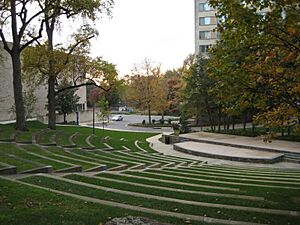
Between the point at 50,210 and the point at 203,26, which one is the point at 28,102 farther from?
the point at 50,210

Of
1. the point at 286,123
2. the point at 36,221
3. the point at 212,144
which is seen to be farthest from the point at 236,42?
the point at 212,144

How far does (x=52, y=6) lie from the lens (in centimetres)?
2316

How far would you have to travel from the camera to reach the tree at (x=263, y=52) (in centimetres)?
773

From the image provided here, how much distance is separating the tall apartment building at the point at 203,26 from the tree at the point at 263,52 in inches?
2165

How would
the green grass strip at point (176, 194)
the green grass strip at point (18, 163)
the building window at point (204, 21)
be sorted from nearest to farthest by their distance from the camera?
the green grass strip at point (176, 194) < the green grass strip at point (18, 163) < the building window at point (204, 21)

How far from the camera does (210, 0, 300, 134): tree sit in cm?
773

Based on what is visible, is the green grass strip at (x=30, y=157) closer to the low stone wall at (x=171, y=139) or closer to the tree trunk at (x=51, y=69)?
the tree trunk at (x=51, y=69)

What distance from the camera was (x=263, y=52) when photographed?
9719 millimetres

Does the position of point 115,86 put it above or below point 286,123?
above

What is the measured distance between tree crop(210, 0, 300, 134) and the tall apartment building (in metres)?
55.0

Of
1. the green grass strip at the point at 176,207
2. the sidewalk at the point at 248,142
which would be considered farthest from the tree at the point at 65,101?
the green grass strip at the point at 176,207

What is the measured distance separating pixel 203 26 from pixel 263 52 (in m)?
57.2

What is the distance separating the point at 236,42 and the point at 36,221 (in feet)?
20.5

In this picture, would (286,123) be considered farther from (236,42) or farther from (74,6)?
(74,6)
